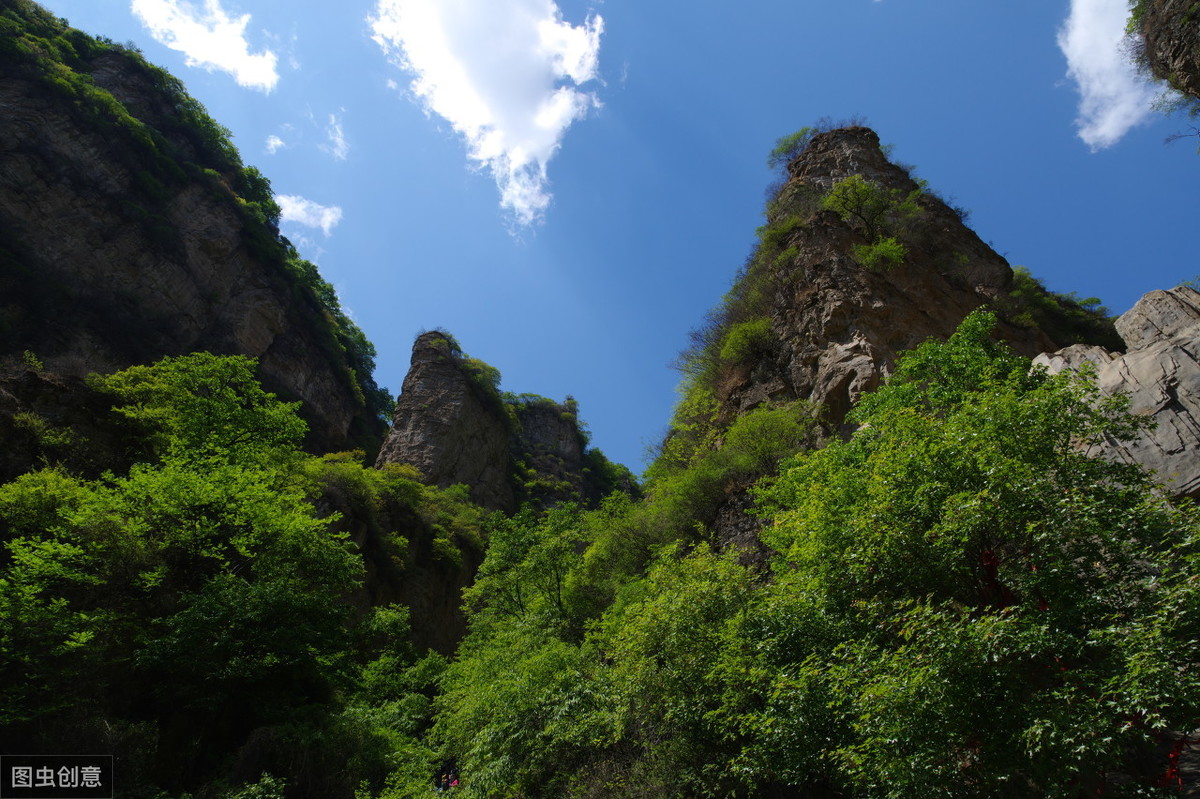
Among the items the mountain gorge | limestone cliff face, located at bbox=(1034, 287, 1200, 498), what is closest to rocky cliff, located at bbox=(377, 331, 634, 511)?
the mountain gorge

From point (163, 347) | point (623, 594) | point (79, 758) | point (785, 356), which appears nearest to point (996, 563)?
point (623, 594)

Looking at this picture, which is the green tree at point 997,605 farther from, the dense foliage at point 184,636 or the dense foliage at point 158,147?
the dense foliage at point 158,147

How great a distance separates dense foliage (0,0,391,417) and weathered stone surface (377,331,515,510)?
6148 mm

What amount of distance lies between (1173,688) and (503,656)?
1468cm

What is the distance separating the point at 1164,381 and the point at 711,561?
28.2 ft

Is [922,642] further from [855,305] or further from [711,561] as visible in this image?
[855,305]

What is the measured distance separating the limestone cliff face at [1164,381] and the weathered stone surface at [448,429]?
129 feet

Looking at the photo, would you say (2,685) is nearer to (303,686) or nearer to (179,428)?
(303,686)

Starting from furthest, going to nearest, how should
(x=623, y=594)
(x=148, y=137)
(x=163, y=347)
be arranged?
(x=148, y=137), (x=163, y=347), (x=623, y=594)

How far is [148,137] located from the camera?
1528 inches

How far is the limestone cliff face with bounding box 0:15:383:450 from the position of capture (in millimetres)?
30672

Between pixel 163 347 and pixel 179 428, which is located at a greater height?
pixel 163 347

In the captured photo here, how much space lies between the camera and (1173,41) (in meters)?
17.2

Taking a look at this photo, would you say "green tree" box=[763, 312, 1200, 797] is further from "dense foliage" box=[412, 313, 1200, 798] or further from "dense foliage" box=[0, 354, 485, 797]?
"dense foliage" box=[0, 354, 485, 797]
